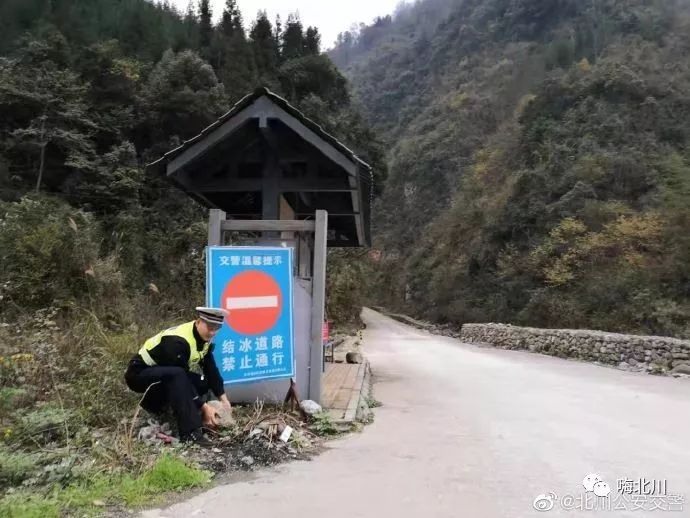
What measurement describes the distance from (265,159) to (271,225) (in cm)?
141

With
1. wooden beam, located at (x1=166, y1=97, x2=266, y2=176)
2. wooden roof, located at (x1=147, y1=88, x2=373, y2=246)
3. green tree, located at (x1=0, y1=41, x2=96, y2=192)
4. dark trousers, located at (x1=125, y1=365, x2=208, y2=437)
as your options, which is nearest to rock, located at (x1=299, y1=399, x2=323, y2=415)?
dark trousers, located at (x1=125, y1=365, x2=208, y2=437)

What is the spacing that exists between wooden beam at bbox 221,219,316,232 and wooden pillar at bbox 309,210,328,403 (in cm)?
15

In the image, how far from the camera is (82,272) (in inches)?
425

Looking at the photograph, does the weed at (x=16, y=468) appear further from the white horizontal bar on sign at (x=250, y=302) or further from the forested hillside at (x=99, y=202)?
the white horizontal bar on sign at (x=250, y=302)

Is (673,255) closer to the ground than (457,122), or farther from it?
closer to the ground

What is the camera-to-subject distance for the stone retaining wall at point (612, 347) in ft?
39.0

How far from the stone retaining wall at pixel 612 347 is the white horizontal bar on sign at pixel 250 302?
9585 mm

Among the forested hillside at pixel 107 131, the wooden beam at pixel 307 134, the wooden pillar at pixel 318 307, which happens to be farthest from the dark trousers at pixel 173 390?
the forested hillside at pixel 107 131

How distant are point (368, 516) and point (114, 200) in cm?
1917

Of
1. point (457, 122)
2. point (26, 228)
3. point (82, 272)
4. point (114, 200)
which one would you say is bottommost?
point (82, 272)

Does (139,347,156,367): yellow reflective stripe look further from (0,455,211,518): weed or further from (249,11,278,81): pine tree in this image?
(249,11,278,81): pine tree

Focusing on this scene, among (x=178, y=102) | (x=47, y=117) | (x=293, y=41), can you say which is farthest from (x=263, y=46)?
(x=47, y=117)

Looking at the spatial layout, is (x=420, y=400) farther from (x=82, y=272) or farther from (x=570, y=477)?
(x=82, y=272)

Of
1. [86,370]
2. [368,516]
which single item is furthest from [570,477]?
[86,370]
